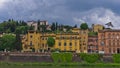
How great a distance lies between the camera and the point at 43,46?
124625 mm

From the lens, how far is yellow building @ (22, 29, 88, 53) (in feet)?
397

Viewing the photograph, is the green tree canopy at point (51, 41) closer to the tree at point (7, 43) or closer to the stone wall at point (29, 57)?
the tree at point (7, 43)

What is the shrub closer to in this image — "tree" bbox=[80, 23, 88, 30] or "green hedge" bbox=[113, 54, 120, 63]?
"green hedge" bbox=[113, 54, 120, 63]

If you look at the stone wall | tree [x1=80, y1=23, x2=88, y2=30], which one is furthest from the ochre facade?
the stone wall

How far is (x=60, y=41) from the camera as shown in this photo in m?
121

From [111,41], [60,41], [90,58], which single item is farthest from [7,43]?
[90,58]

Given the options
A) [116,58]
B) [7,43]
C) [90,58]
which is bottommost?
[116,58]

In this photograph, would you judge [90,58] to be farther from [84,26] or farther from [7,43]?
[84,26]

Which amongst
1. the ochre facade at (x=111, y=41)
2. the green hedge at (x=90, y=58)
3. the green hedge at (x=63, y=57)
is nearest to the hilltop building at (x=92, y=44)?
the ochre facade at (x=111, y=41)

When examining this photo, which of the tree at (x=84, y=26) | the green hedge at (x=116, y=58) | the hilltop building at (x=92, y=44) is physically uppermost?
the tree at (x=84, y=26)

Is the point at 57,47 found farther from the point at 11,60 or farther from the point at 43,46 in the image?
the point at 11,60

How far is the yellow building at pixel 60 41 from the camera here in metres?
121

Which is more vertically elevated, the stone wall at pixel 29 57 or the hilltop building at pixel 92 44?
the hilltop building at pixel 92 44

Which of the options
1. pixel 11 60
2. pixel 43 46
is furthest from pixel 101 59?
pixel 43 46
